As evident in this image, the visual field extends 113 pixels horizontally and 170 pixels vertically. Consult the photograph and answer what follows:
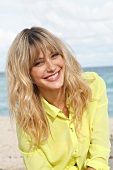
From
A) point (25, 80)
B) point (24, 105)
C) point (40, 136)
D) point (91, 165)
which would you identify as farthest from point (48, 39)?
point (91, 165)

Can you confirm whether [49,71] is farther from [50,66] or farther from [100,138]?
[100,138]

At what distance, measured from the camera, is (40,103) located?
282 centimetres

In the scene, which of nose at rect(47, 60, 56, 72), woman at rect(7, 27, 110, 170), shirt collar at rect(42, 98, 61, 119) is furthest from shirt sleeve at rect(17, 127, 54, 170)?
nose at rect(47, 60, 56, 72)

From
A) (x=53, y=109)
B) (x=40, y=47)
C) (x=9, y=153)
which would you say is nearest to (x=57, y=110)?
(x=53, y=109)

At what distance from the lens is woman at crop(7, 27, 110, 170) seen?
104 inches

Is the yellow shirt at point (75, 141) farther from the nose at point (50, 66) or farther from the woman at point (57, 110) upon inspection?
the nose at point (50, 66)

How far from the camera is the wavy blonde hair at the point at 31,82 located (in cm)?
258

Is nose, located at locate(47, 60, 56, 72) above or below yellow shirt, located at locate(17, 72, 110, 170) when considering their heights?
above

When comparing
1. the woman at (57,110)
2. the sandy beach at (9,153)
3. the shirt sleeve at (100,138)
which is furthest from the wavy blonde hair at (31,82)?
the sandy beach at (9,153)

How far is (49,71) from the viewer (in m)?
2.61

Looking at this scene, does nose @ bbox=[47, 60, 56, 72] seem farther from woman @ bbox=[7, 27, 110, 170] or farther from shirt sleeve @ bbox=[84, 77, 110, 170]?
shirt sleeve @ bbox=[84, 77, 110, 170]

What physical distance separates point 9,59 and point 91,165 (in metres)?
0.89

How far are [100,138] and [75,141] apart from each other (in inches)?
7.1

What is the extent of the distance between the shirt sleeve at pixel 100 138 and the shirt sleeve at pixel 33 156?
0.97 ft
